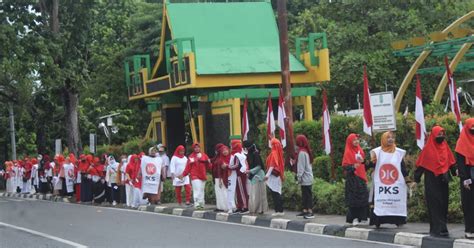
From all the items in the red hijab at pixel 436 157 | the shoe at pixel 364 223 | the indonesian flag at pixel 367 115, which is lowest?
the shoe at pixel 364 223

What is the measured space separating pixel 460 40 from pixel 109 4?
25925 mm

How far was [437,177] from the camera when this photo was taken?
10.9 meters

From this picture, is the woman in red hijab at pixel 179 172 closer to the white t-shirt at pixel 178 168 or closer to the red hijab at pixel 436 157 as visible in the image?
the white t-shirt at pixel 178 168

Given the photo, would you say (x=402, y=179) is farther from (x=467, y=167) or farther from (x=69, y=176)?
(x=69, y=176)

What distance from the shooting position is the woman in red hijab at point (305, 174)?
14.7 m

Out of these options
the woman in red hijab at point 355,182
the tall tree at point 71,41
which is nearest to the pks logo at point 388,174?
the woman in red hijab at point 355,182

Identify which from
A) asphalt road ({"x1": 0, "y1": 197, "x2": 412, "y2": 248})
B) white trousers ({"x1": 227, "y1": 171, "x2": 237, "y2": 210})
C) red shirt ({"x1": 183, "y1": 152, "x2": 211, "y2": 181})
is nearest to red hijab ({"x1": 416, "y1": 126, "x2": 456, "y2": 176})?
asphalt road ({"x1": 0, "y1": 197, "x2": 412, "y2": 248})

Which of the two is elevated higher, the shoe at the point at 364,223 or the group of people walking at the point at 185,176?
the group of people walking at the point at 185,176

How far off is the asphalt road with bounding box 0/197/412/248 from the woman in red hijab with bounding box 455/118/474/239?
4.32 ft

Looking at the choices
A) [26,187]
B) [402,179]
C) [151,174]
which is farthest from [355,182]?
[26,187]

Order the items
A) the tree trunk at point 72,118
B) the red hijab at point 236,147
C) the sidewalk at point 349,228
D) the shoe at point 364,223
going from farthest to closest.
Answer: the tree trunk at point 72,118
the red hijab at point 236,147
the shoe at point 364,223
the sidewalk at point 349,228

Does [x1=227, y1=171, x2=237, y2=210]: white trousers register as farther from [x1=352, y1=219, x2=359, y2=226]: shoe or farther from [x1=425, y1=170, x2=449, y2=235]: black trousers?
[x1=425, y1=170, x2=449, y2=235]: black trousers

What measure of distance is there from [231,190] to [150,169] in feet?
16.1

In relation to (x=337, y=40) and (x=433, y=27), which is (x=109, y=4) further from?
(x=433, y=27)
